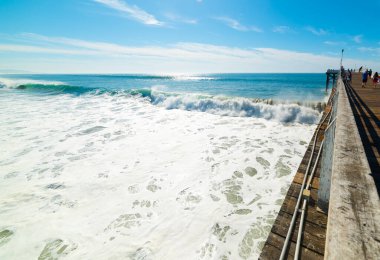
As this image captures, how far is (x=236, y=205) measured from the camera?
575 centimetres

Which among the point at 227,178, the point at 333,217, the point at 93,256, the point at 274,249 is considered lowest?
the point at 93,256

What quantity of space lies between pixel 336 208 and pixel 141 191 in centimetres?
594

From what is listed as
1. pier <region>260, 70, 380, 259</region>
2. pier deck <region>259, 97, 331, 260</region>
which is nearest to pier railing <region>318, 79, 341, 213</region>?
pier <region>260, 70, 380, 259</region>

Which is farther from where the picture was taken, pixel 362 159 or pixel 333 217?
pixel 362 159

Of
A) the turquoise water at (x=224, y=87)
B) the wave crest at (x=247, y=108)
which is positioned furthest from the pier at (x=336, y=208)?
the turquoise water at (x=224, y=87)

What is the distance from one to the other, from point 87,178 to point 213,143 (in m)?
5.86

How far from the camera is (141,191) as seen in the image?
21.2ft

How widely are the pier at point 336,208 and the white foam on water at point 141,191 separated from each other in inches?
75.9

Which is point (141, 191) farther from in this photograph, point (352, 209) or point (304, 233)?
point (352, 209)

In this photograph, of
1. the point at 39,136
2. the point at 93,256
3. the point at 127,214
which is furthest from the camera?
the point at 39,136

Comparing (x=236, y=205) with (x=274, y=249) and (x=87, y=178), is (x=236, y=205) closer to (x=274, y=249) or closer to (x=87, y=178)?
(x=274, y=249)

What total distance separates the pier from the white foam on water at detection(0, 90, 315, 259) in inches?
75.9

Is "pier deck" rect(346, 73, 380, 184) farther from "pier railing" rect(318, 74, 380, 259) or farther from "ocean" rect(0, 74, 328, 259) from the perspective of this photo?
"ocean" rect(0, 74, 328, 259)

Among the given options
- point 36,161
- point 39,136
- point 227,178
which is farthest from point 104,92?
point 227,178
